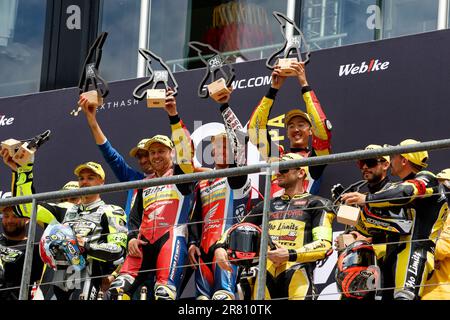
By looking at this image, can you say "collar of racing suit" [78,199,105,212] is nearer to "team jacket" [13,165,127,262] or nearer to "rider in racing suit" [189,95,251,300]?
"team jacket" [13,165,127,262]

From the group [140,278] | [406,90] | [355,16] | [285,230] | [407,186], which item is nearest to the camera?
[407,186]

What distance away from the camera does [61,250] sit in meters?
9.24

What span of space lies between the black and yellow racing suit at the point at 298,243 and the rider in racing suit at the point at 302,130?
2.50 feet

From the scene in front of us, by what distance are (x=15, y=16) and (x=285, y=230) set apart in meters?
5.52

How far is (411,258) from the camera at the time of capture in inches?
325

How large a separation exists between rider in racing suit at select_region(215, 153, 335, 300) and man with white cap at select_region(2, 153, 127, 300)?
103 cm

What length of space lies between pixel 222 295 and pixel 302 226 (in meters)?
0.71

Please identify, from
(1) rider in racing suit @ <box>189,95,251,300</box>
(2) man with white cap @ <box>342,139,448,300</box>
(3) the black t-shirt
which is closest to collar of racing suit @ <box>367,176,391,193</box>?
(2) man with white cap @ <box>342,139,448,300</box>

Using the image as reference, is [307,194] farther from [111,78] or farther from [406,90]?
[111,78]

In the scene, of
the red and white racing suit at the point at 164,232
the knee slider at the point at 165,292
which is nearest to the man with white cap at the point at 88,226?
the red and white racing suit at the point at 164,232

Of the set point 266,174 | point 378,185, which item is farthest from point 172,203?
point 266,174

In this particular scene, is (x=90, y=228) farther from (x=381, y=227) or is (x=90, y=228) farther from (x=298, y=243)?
(x=381, y=227)

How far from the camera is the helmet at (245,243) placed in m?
8.23

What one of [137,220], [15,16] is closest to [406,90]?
[137,220]
